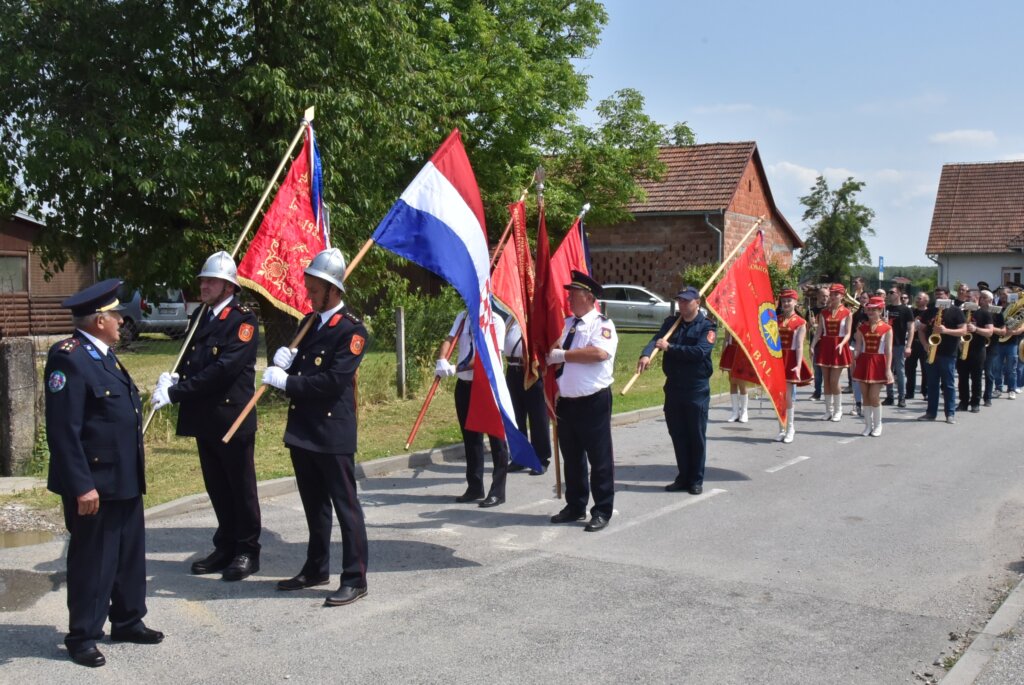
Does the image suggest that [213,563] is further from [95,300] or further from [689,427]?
[689,427]

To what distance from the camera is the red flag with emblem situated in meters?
9.70

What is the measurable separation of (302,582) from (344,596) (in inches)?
16.7

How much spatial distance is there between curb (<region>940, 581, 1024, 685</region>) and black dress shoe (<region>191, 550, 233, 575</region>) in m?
4.28

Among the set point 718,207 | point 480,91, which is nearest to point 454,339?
point 480,91

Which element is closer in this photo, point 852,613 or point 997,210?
point 852,613

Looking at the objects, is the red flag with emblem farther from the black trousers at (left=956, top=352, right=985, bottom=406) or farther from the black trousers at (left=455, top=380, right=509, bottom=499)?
the black trousers at (left=956, top=352, right=985, bottom=406)

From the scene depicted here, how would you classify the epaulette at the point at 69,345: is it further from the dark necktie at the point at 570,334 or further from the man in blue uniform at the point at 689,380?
the man in blue uniform at the point at 689,380

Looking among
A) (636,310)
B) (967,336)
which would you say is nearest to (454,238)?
(967,336)

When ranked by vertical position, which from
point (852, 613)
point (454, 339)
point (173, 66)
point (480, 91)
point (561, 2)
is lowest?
point (852, 613)

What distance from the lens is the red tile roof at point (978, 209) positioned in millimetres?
43594

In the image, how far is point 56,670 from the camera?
15.7ft

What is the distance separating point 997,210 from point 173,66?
41.5 metres

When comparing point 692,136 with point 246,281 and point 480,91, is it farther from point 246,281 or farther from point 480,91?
point 246,281

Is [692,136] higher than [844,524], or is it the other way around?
A: [692,136]
